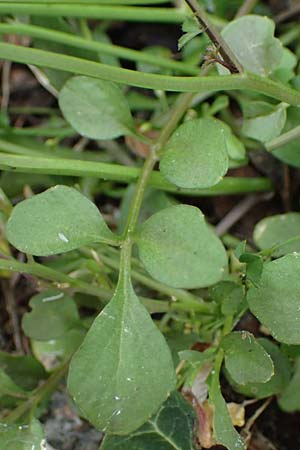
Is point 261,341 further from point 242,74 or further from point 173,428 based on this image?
point 242,74

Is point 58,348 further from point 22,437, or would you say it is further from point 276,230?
point 276,230

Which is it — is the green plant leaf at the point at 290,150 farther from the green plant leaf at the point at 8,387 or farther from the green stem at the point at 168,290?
the green plant leaf at the point at 8,387

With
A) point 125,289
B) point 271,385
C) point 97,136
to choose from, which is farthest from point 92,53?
point 271,385

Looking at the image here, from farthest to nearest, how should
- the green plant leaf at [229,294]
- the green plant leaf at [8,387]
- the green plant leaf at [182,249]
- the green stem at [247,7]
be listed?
the green stem at [247,7]
the green plant leaf at [8,387]
the green plant leaf at [229,294]
the green plant leaf at [182,249]

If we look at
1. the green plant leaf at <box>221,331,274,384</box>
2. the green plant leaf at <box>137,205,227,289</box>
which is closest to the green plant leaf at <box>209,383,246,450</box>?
the green plant leaf at <box>221,331,274,384</box>

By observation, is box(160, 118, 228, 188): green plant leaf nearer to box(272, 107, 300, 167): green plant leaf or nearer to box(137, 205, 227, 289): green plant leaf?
box(137, 205, 227, 289): green plant leaf

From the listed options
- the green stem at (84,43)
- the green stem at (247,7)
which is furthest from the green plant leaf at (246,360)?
the green stem at (247,7)
